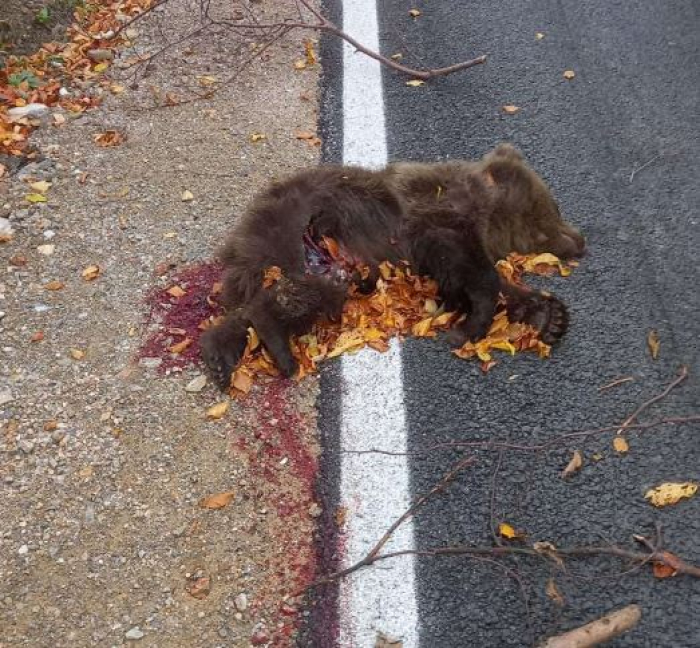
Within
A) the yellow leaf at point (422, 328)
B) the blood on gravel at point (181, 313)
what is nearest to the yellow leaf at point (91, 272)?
the blood on gravel at point (181, 313)

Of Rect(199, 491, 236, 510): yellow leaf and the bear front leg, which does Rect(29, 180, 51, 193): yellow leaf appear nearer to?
the bear front leg

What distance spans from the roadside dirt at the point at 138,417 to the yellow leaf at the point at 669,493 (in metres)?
1.22

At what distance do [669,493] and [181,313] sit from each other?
2.24 m

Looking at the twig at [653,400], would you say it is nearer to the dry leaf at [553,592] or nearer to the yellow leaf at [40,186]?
the dry leaf at [553,592]

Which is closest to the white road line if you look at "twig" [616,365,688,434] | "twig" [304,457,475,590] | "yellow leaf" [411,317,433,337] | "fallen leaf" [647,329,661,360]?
"twig" [304,457,475,590]

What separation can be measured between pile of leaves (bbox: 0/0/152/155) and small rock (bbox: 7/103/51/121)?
0.03 metres

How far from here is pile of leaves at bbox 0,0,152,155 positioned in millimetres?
4992

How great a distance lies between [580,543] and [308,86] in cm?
355

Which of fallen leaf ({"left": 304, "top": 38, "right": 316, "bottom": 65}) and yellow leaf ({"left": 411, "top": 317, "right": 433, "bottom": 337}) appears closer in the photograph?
yellow leaf ({"left": 411, "top": 317, "right": 433, "bottom": 337})

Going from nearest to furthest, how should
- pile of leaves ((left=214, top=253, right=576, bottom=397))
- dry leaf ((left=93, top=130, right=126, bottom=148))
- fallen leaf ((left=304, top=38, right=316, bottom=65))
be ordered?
pile of leaves ((left=214, top=253, right=576, bottom=397)) → dry leaf ((left=93, top=130, right=126, bottom=148)) → fallen leaf ((left=304, top=38, right=316, bottom=65))

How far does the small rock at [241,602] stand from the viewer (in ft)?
9.12

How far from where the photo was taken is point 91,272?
411 cm

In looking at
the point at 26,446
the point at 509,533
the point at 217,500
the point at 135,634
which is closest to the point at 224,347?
the point at 217,500

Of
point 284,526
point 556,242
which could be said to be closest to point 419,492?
point 284,526
